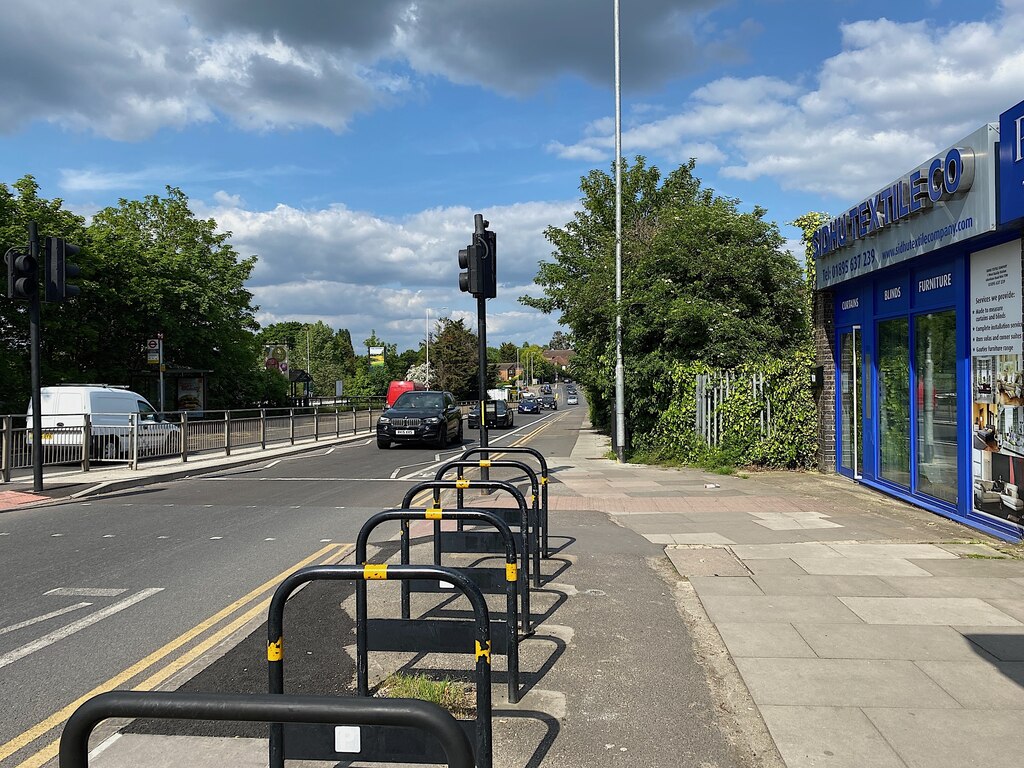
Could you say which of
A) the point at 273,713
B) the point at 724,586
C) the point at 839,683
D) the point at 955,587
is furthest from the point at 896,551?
the point at 273,713

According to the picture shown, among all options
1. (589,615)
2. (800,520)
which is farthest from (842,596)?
(800,520)

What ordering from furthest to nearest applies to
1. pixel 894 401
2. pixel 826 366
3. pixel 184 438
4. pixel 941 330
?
pixel 184 438 → pixel 826 366 → pixel 894 401 → pixel 941 330

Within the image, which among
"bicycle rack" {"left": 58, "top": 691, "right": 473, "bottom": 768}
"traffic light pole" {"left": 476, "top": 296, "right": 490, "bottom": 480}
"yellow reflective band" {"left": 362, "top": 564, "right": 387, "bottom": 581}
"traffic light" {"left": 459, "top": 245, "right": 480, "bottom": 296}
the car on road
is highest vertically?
"traffic light" {"left": 459, "top": 245, "right": 480, "bottom": 296}

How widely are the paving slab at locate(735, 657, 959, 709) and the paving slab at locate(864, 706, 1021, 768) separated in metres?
0.13

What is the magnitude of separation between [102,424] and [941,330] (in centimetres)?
1667

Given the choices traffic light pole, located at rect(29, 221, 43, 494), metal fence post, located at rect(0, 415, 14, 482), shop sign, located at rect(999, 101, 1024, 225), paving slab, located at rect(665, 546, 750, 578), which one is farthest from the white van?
shop sign, located at rect(999, 101, 1024, 225)

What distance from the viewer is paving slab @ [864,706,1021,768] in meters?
Answer: 3.51

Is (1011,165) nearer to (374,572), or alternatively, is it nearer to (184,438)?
(374,572)

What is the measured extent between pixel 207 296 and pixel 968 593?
122ft

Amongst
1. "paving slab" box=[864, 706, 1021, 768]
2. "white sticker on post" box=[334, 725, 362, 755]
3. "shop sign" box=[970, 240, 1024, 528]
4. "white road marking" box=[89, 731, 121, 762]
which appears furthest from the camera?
"shop sign" box=[970, 240, 1024, 528]

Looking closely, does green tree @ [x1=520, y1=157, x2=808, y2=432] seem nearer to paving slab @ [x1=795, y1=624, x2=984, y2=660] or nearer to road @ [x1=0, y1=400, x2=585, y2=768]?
road @ [x1=0, y1=400, x2=585, y2=768]

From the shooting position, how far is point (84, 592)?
22.2ft

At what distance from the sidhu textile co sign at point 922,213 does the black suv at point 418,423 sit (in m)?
13.2

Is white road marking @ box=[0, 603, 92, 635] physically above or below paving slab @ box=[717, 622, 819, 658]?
below
